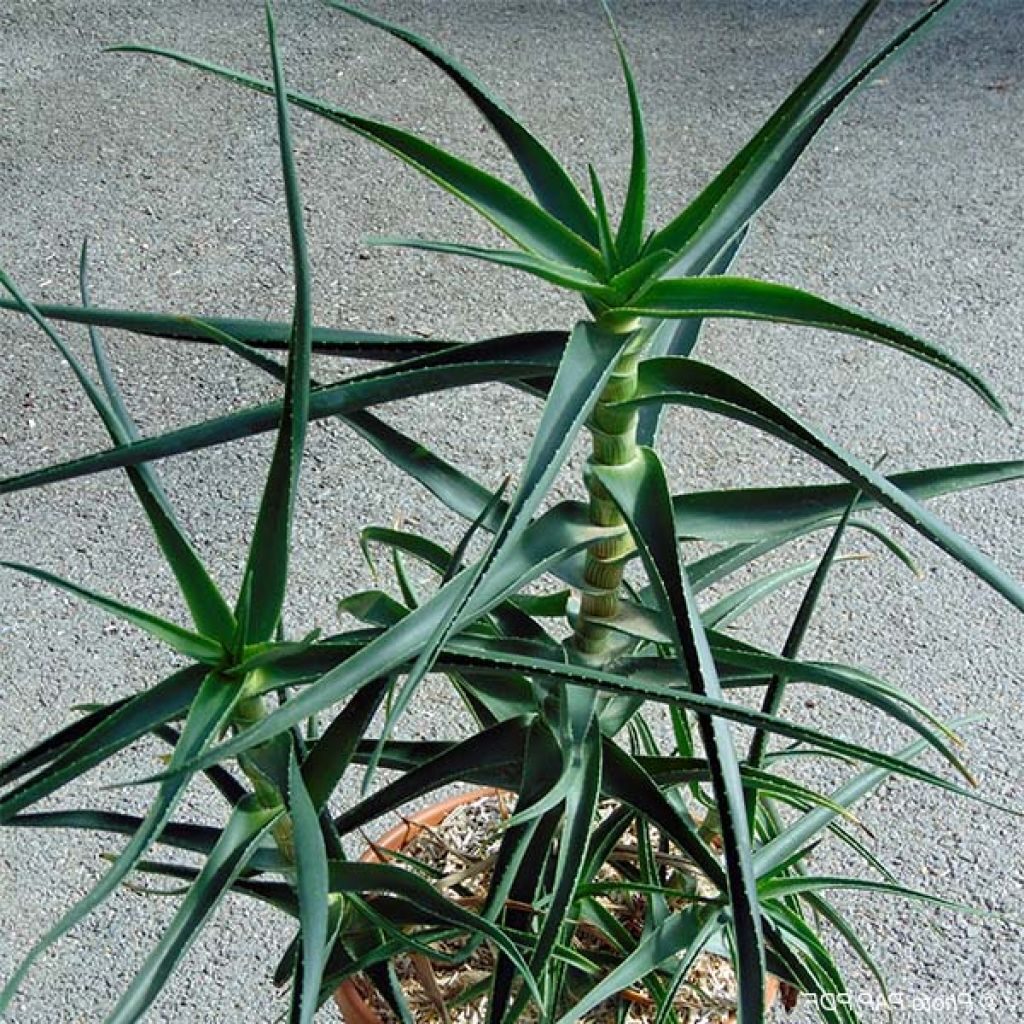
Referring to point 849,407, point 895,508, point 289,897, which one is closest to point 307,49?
point 849,407

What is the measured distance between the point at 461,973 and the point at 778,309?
49cm

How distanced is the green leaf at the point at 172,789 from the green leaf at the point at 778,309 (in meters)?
0.19

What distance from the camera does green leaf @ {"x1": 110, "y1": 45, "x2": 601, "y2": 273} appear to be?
463mm

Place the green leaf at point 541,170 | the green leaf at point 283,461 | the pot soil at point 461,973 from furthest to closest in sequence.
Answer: the pot soil at point 461,973 → the green leaf at point 541,170 → the green leaf at point 283,461

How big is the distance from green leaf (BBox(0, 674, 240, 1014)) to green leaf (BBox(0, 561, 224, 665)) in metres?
0.01

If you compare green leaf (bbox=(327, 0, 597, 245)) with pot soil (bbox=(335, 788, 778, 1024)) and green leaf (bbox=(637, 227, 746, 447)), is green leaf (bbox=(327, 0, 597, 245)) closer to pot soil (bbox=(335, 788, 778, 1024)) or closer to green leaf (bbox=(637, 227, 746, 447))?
green leaf (bbox=(637, 227, 746, 447))

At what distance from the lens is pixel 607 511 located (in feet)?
1.76

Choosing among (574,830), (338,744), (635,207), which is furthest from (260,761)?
(635,207)

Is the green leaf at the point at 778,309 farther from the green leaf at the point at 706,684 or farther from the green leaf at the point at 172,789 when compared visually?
the green leaf at the point at 172,789

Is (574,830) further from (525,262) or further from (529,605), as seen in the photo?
(525,262)

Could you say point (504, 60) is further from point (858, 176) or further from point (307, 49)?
point (858, 176)

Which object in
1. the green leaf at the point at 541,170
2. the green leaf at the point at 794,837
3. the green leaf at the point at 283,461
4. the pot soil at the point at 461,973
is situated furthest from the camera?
the pot soil at the point at 461,973

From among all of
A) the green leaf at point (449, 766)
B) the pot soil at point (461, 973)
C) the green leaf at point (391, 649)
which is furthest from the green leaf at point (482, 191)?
the pot soil at point (461, 973)

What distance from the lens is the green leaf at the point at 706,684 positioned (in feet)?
1.44
